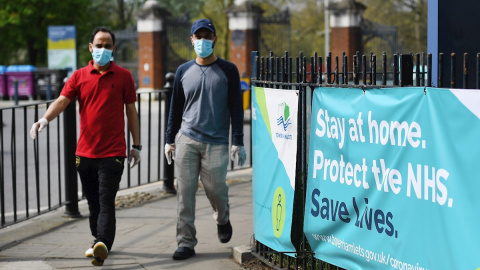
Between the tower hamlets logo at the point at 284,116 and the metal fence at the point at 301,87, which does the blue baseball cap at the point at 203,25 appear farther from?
the tower hamlets logo at the point at 284,116

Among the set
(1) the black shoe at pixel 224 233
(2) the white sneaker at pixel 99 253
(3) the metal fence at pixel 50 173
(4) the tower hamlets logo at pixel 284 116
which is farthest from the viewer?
(3) the metal fence at pixel 50 173

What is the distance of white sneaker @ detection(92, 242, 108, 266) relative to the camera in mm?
5852

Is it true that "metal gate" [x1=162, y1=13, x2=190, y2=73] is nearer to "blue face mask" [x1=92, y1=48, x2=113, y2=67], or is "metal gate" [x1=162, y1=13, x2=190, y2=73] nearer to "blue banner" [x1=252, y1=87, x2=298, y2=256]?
"blue face mask" [x1=92, y1=48, x2=113, y2=67]

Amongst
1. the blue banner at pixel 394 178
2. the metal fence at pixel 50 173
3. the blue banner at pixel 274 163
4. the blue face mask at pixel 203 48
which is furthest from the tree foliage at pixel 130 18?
the blue banner at pixel 394 178

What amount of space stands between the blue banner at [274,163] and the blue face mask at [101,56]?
111 cm

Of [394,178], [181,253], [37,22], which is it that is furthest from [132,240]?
[37,22]

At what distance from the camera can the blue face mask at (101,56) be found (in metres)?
6.21

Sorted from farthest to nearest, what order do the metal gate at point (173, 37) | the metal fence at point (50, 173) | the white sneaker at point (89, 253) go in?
the metal gate at point (173, 37) → the metal fence at point (50, 173) → the white sneaker at point (89, 253)

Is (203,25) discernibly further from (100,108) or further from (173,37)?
(173,37)

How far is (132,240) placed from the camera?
7066mm

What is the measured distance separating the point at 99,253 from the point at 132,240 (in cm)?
122

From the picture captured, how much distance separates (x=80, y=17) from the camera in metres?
52.2

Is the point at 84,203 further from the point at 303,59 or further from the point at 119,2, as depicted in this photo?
the point at 119,2

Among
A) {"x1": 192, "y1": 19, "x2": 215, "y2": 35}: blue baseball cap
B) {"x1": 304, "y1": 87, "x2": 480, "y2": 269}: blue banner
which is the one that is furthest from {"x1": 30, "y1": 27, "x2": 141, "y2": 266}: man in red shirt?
{"x1": 304, "y1": 87, "x2": 480, "y2": 269}: blue banner
